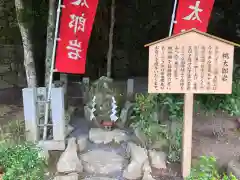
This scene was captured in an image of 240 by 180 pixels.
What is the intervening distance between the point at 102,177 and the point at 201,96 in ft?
8.21

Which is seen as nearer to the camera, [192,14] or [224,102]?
[192,14]

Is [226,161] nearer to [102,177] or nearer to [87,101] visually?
[102,177]

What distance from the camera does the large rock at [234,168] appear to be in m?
4.07

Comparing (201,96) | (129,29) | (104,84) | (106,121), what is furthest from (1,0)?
(201,96)

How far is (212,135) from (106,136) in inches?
70.1

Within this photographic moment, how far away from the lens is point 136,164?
14.9 ft

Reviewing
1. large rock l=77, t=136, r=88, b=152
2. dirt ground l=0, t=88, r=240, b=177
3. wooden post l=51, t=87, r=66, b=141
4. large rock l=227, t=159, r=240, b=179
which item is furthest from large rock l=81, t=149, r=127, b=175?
large rock l=227, t=159, r=240, b=179

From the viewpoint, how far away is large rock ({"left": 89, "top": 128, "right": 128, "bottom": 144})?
5.34 m

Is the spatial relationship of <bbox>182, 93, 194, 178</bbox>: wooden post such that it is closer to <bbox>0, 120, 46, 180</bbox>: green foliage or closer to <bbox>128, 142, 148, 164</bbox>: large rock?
<bbox>128, 142, 148, 164</bbox>: large rock

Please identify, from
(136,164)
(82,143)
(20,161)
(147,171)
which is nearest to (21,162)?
(20,161)

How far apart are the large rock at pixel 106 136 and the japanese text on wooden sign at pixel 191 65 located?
151cm

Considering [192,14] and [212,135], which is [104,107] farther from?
[192,14]

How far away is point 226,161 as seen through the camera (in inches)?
184

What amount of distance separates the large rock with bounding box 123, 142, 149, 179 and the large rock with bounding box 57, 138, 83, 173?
26.4 inches
